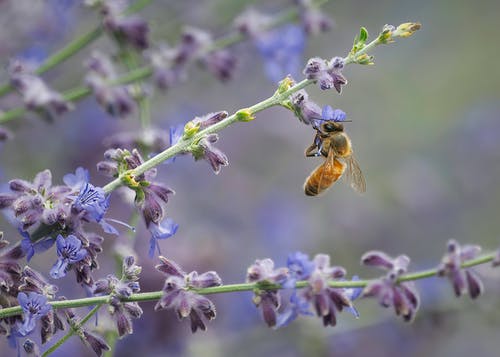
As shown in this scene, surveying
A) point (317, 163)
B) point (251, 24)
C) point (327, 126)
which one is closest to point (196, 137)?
point (327, 126)

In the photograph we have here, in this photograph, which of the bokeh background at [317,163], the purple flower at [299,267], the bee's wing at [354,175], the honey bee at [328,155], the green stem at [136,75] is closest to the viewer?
the purple flower at [299,267]

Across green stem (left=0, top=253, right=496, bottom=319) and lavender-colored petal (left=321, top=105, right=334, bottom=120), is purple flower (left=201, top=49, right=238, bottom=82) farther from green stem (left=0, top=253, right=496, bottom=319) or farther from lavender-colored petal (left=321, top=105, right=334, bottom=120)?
green stem (left=0, top=253, right=496, bottom=319)

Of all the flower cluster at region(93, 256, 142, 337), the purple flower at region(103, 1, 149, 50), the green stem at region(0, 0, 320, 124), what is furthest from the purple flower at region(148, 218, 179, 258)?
the purple flower at region(103, 1, 149, 50)

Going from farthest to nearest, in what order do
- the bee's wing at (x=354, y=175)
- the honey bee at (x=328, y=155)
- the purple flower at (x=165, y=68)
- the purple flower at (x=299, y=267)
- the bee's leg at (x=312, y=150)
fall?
the purple flower at (x=165, y=68), the bee's wing at (x=354, y=175), the honey bee at (x=328, y=155), the bee's leg at (x=312, y=150), the purple flower at (x=299, y=267)

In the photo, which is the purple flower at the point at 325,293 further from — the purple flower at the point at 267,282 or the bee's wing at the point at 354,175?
the bee's wing at the point at 354,175

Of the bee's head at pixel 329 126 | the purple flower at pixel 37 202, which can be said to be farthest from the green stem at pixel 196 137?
the bee's head at pixel 329 126

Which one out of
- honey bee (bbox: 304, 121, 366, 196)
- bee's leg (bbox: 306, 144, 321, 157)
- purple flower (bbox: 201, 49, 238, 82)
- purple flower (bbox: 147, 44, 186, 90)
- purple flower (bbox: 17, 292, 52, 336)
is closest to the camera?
purple flower (bbox: 17, 292, 52, 336)
